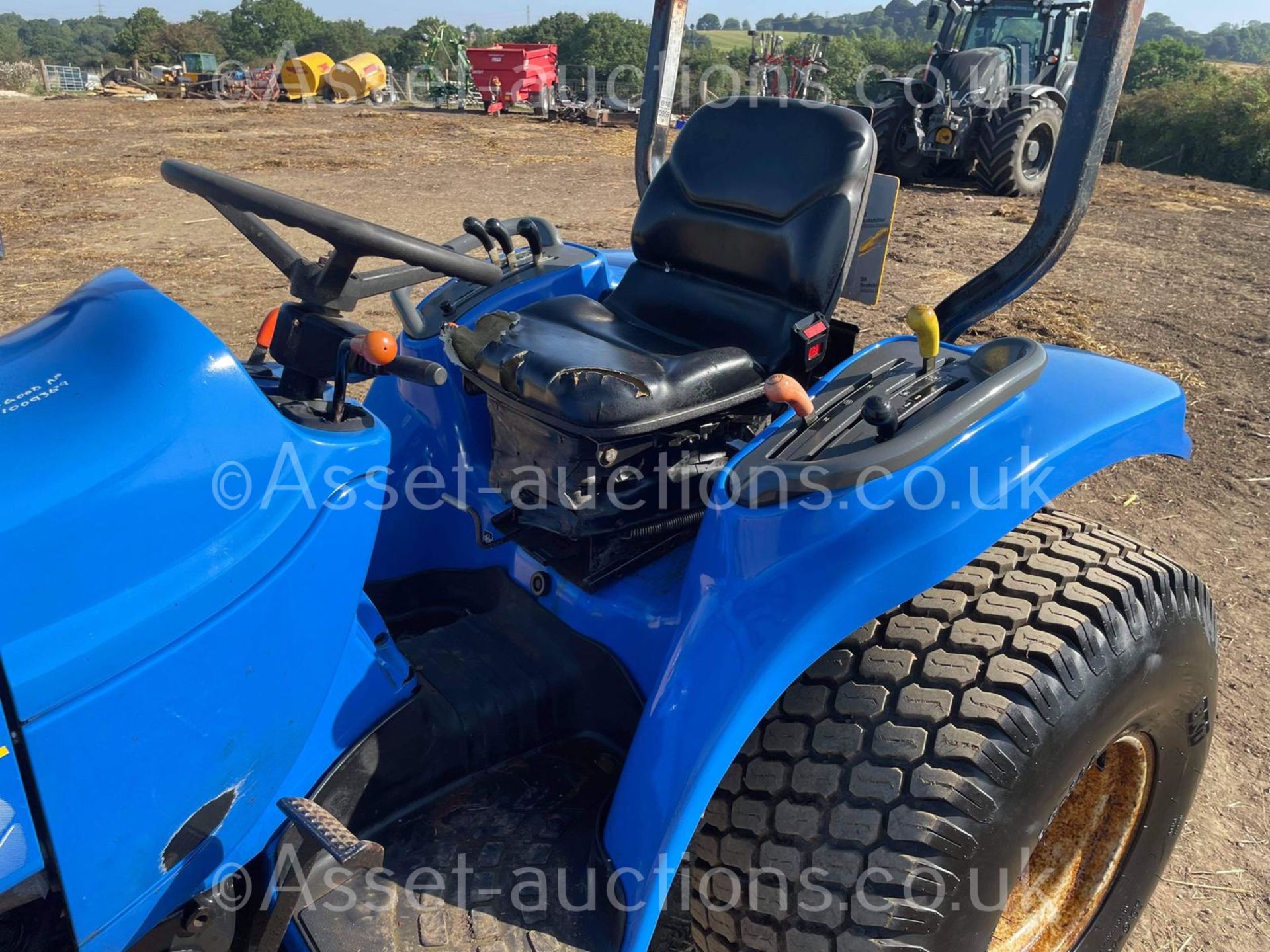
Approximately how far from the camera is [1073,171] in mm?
1534

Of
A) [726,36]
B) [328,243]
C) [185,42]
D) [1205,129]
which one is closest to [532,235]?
[328,243]

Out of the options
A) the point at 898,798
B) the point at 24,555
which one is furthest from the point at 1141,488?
the point at 24,555

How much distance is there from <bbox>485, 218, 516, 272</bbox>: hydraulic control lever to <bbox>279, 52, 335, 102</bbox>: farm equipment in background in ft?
77.4

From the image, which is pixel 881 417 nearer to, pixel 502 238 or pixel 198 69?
pixel 502 238

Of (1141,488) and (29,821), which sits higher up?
(29,821)

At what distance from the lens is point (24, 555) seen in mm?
1079

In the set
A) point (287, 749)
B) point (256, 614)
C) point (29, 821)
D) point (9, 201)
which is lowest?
point (9, 201)

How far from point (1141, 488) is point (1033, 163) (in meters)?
8.51

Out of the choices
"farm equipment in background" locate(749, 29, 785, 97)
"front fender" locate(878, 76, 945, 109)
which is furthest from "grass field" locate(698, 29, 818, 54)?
"front fender" locate(878, 76, 945, 109)

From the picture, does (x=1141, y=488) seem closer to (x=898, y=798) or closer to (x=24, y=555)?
(x=898, y=798)

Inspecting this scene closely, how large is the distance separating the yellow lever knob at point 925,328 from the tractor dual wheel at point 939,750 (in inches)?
13.8

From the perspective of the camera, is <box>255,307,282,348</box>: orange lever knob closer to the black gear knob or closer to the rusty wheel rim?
the black gear knob

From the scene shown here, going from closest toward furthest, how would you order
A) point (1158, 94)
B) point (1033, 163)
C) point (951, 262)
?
1. point (951, 262)
2. point (1033, 163)
3. point (1158, 94)

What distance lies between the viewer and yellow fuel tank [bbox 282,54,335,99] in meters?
23.0
